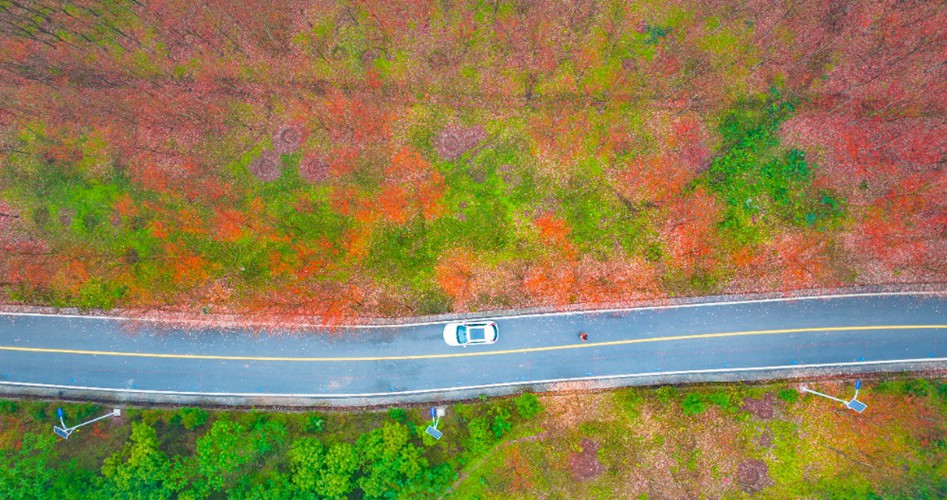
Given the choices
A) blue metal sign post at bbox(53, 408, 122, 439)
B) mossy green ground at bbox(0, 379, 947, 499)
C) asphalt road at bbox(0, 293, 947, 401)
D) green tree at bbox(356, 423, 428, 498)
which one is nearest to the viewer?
green tree at bbox(356, 423, 428, 498)

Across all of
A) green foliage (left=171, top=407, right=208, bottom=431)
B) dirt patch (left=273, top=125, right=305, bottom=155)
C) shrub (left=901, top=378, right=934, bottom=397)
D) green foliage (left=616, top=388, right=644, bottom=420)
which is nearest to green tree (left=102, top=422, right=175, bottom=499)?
green foliage (left=171, top=407, right=208, bottom=431)

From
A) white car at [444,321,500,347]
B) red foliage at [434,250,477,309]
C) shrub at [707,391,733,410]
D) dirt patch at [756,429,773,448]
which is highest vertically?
red foliage at [434,250,477,309]

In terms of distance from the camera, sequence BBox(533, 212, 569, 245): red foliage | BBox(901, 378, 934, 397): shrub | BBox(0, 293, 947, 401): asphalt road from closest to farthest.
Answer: BBox(901, 378, 934, 397): shrub < BBox(0, 293, 947, 401): asphalt road < BBox(533, 212, 569, 245): red foliage

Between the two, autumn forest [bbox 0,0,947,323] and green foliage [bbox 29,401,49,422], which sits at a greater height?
autumn forest [bbox 0,0,947,323]

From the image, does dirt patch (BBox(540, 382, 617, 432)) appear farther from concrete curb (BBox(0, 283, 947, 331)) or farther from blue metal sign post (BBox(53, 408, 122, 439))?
blue metal sign post (BBox(53, 408, 122, 439))

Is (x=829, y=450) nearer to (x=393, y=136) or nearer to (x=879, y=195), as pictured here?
(x=879, y=195)

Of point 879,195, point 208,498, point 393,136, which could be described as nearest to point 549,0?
point 393,136
